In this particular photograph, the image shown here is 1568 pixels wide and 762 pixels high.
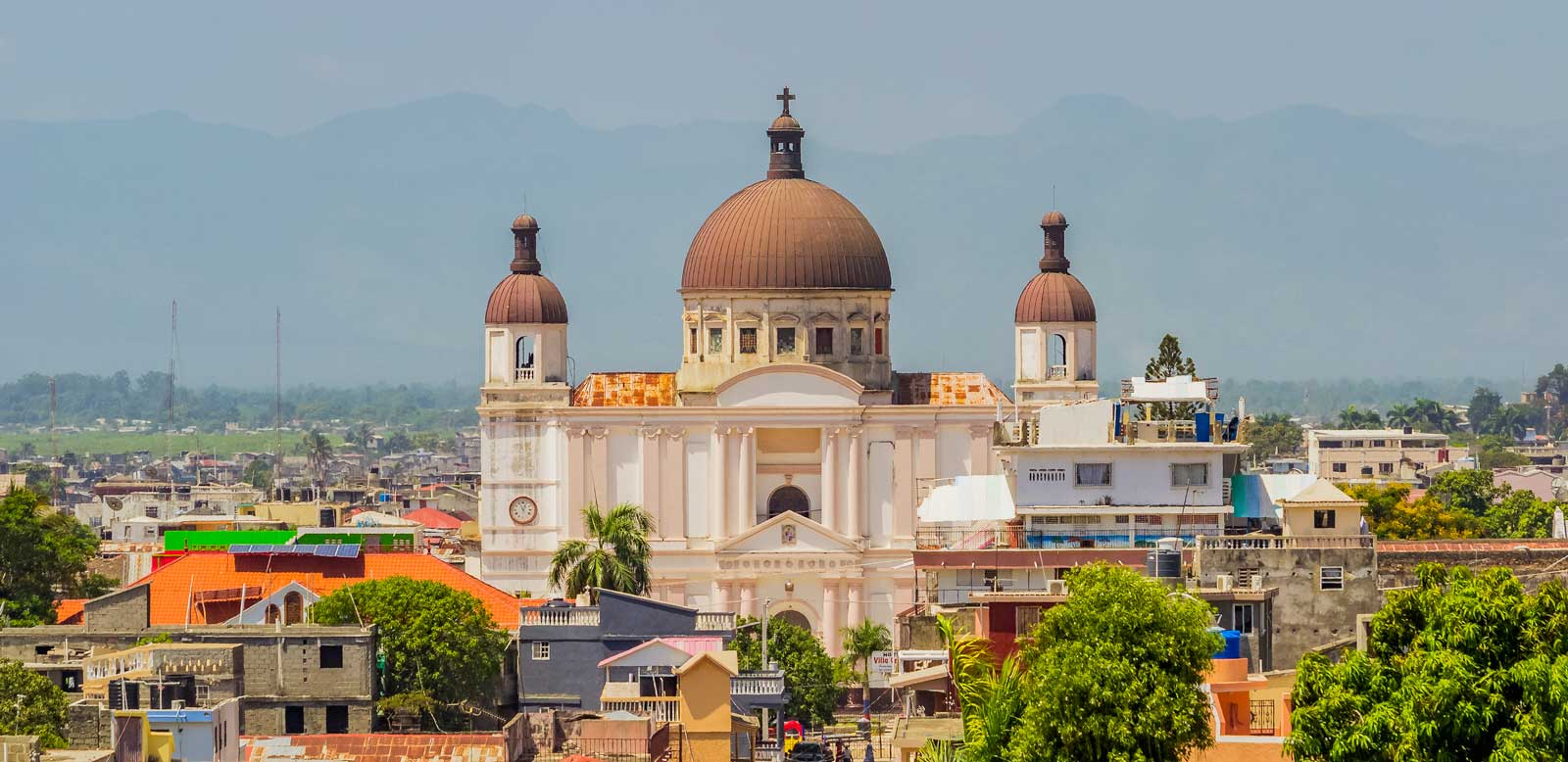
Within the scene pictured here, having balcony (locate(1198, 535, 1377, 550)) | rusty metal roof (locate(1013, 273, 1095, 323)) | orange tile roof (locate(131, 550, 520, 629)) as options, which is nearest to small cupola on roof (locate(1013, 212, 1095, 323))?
rusty metal roof (locate(1013, 273, 1095, 323))

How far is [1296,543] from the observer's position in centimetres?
6531

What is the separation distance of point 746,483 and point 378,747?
54.3 meters

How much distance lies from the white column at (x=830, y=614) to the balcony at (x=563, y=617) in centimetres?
3311

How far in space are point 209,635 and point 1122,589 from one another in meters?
22.4

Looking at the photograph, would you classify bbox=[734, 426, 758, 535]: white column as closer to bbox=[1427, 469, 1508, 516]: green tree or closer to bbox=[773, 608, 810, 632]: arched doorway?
bbox=[773, 608, 810, 632]: arched doorway

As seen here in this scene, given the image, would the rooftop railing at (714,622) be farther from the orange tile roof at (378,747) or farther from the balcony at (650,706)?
the orange tile roof at (378,747)

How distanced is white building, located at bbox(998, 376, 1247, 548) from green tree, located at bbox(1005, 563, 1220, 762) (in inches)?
630

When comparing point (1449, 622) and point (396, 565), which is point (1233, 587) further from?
point (396, 565)

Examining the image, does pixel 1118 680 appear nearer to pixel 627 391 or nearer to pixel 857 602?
pixel 857 602

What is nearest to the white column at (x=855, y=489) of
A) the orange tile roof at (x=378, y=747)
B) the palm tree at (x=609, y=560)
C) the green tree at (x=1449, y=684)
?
the palm tree at (x=609, y=560)

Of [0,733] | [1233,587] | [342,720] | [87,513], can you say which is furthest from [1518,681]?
[87,513]

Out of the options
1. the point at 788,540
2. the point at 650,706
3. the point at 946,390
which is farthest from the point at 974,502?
A: the point at 946,390

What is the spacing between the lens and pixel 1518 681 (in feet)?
162

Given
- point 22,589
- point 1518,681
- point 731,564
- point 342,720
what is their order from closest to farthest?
point 1518,681
point 342,720
point 22,589
point 731,564
